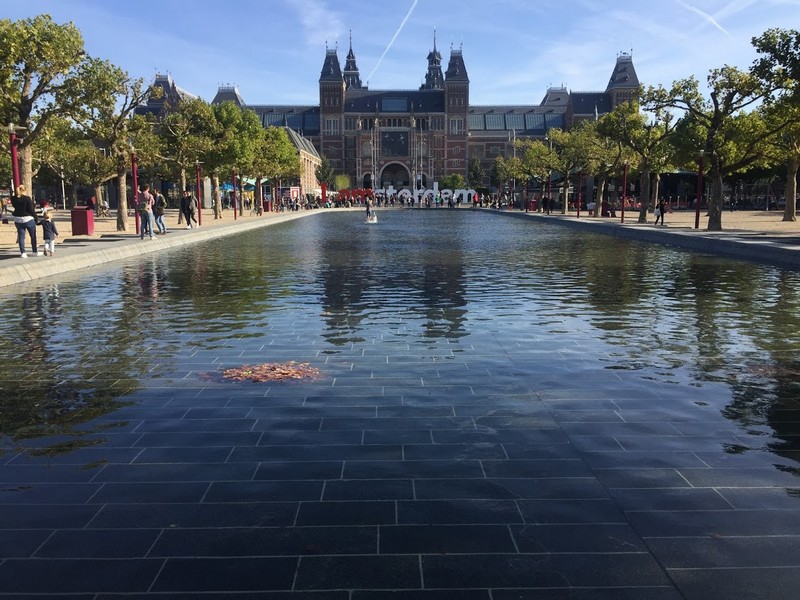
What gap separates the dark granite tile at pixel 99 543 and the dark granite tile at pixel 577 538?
66.0 inches

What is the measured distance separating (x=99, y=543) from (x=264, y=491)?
0.84 metres

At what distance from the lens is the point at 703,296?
1095 centimetres

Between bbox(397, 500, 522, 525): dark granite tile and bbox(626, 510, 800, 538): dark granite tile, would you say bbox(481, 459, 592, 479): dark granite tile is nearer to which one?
bbox(397, 500, 522, 525): dark granite tile

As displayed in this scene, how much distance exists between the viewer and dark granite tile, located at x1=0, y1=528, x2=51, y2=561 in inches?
121

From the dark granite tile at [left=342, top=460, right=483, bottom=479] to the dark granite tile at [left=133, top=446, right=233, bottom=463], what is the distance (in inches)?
31.4

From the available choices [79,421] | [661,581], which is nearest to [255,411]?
[79,421]

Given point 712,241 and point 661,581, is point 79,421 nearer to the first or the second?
point 661,581

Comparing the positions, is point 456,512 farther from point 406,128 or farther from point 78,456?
point 406,128

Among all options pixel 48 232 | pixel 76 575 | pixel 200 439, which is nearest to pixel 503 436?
pixel 200 439

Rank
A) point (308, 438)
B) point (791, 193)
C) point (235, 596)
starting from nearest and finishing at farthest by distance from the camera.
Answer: point (235, 596)
point (308, 438)
point (791, 193)

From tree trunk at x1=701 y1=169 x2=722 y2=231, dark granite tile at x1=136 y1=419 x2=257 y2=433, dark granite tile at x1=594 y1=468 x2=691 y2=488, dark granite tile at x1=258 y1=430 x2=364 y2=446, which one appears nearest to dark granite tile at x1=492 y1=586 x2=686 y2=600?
dark granite tile at x1=594 y1=468 x2=691 y2=488

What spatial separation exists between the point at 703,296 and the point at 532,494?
8395mm

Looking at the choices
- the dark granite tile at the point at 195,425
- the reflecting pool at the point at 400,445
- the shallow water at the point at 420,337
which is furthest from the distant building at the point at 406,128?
the dark granite tile at the point at 195,425

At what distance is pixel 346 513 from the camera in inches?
135
